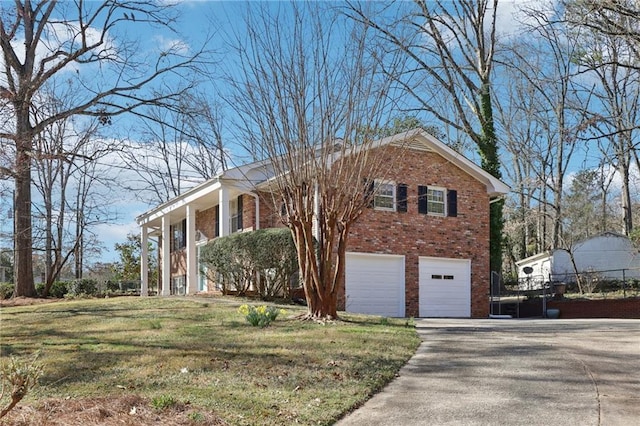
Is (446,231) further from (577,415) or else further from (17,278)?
(577,415)

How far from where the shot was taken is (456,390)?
7.87m

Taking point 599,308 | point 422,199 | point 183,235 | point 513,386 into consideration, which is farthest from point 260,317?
point 183,235

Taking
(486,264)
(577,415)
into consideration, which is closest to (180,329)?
(577,415)

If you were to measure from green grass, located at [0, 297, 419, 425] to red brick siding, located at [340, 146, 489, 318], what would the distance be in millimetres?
7484

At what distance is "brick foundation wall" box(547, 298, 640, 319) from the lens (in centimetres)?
2342

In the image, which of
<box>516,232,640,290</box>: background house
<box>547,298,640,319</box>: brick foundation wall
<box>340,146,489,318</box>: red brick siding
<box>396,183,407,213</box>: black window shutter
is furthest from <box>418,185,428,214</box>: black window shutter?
<box>516,232,640,290</box>: background house

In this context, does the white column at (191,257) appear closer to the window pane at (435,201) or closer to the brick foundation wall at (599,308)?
the window pane at (435,201)

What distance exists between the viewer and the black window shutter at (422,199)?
865 inches

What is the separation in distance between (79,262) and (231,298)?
2278cm

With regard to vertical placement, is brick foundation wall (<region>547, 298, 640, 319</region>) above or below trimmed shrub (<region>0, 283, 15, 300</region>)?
below

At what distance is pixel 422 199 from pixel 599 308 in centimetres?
781

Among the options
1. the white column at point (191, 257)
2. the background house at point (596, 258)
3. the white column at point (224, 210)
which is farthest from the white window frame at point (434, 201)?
the background house at point (596, 258)

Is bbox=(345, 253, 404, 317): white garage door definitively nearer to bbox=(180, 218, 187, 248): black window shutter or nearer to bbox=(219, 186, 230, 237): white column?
bbox=(219, 186, 230, 237): white column

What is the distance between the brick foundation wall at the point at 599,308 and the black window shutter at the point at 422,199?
6695mm
